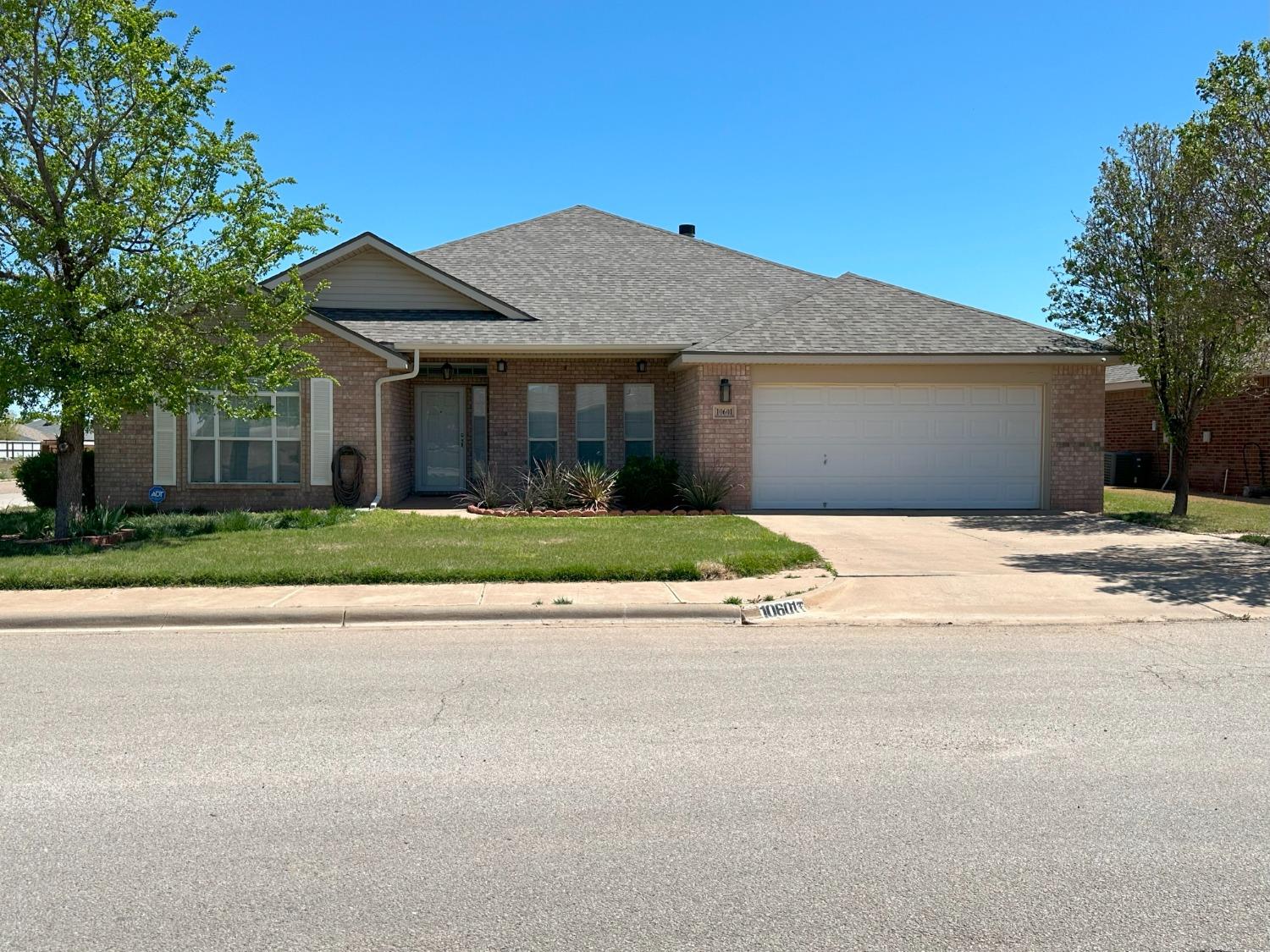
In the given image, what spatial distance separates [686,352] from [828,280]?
6.59m

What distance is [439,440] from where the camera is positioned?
20422 millimetres

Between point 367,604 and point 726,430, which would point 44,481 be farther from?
point 726,430

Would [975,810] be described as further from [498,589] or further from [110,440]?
[110,440]

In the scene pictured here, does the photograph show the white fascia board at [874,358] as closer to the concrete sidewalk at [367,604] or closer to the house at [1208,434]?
the house at [1208,434]

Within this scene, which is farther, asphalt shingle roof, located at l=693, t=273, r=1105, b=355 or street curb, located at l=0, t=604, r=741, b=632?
asphalt shingle roof, located at l=693, t=273, r=1105, b=355

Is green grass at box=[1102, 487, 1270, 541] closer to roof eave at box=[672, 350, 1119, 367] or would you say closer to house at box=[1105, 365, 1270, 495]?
house at box=[1105, 365, 1270, 495]

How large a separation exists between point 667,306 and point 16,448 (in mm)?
51031

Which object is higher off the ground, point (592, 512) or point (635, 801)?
point (592, 512)

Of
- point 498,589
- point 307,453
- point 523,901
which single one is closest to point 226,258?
point 307,453

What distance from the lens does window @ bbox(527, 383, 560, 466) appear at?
1981 cm

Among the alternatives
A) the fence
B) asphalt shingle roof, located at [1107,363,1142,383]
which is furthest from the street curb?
the fence

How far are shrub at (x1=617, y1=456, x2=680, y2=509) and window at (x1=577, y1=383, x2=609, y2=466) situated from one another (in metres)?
2.24

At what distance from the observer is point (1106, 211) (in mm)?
17125

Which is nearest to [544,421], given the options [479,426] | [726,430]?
[479,426]
